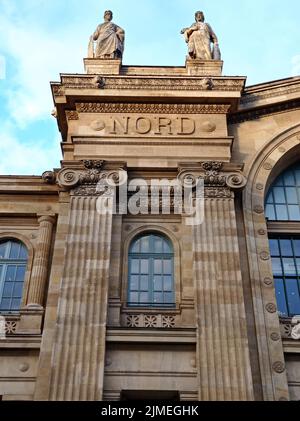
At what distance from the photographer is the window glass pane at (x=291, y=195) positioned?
22.5m

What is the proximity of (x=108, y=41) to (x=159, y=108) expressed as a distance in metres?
4.64

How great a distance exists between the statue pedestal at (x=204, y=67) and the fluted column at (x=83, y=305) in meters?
7.50

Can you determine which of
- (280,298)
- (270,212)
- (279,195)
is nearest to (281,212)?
(270,212)

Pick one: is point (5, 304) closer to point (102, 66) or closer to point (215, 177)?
point (215, 177)

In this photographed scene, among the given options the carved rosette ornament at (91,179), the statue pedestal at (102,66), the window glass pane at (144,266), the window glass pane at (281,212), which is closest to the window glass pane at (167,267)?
the window glass pane at (144,266)

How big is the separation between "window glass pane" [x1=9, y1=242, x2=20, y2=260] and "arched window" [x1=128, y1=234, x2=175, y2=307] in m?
4.09

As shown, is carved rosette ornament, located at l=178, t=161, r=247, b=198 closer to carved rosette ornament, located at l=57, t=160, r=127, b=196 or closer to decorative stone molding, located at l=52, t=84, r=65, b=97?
carved rosette ornament, located at l=57, t=160, r=127, b=196

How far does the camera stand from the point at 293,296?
784 inches

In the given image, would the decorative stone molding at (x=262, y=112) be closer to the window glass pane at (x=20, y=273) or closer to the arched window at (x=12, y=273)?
the arched window at (x=12, y=273)

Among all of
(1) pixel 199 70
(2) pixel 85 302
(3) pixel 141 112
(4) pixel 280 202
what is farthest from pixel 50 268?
(1) pixel 199 70

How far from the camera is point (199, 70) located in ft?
80.4

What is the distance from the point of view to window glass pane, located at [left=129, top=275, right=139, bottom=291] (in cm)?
1928
